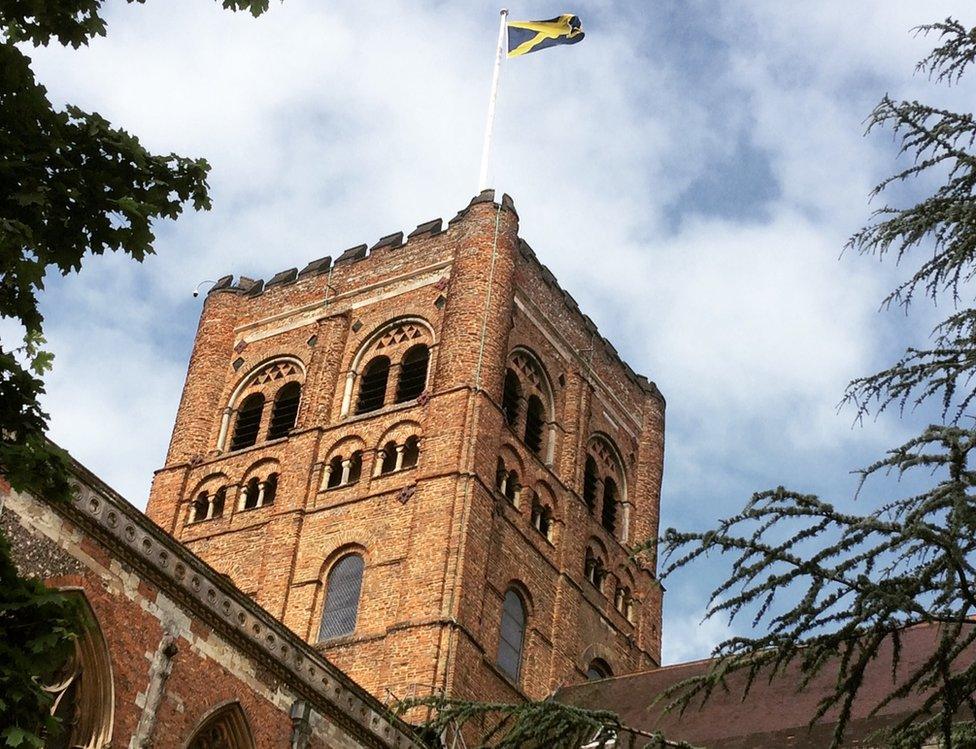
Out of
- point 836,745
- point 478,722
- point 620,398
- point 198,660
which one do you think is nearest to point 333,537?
point 478,722

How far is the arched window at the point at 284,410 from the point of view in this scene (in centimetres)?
3606

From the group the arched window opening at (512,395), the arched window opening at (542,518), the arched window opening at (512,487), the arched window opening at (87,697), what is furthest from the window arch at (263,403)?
the arched window opening at (87,697)

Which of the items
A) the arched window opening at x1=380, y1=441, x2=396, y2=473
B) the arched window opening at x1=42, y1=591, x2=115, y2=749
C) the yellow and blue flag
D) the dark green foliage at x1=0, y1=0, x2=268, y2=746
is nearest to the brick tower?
the arched window opening at x1=380, y1=441, x2=396, y2=473

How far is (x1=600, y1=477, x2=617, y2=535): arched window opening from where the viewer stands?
1473 inches

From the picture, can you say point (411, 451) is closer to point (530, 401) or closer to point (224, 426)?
point (530, 401)

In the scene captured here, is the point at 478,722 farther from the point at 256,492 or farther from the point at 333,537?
the point at 256,492

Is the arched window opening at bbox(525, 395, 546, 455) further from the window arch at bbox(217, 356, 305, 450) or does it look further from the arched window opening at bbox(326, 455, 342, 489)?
the window arch at bbox(217, 356, 305, 450)

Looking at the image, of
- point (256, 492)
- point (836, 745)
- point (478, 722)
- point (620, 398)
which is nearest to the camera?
point (836, 745)

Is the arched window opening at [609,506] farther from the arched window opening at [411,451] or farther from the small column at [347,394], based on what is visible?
the small column at [347,394]

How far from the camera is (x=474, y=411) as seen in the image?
32.2 meters

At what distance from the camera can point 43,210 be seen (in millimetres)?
9180

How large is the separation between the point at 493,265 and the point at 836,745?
82.2 ft

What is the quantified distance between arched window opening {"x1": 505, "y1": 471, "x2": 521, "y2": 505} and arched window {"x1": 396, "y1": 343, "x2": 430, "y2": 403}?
2.80 meters

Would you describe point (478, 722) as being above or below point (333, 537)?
below
